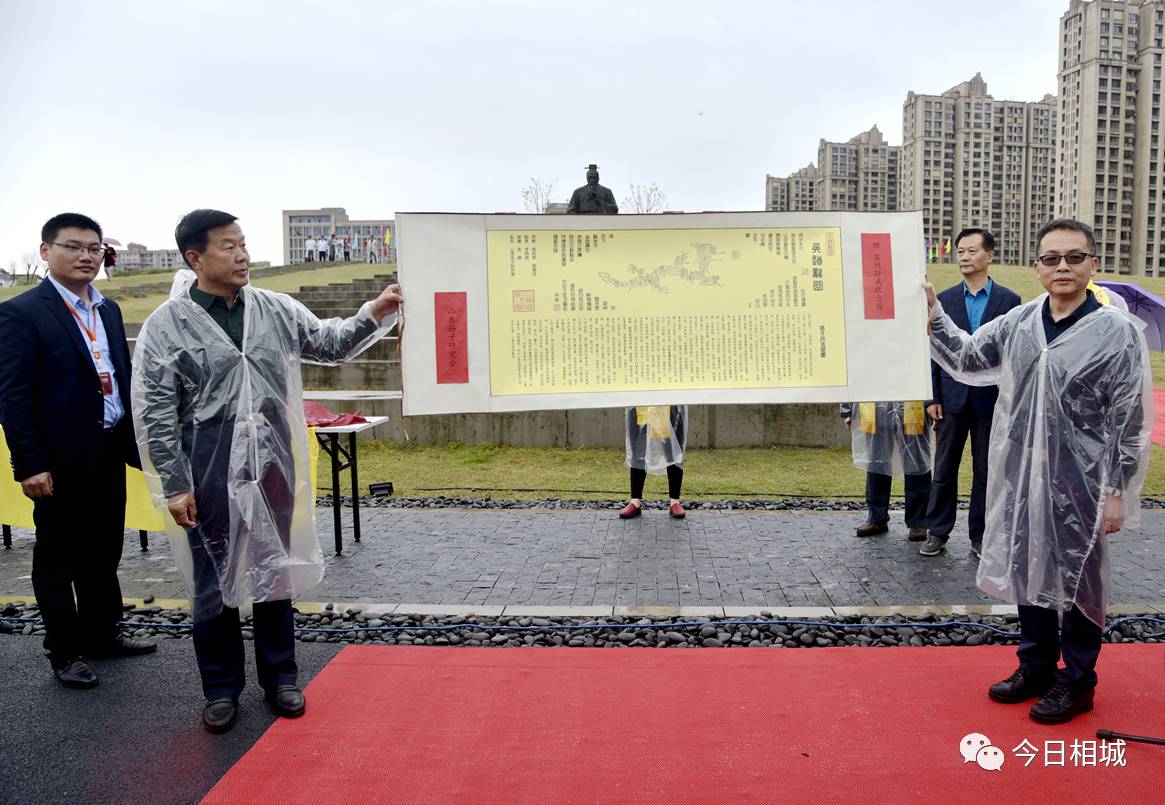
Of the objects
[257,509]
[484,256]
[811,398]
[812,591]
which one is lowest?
[812,591]

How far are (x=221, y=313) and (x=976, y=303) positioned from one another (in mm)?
3886

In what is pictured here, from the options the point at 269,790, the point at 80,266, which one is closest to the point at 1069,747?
the point at 269,790

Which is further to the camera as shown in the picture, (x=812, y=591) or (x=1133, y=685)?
(x=812, y=591)

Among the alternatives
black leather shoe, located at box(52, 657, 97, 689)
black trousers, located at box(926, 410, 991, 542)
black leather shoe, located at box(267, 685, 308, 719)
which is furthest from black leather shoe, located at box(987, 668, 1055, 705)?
black leather shoe, located at box(52, 657, 97, 689)

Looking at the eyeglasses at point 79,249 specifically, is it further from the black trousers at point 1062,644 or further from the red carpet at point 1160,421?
Answer: the red carpet at point 1160,421

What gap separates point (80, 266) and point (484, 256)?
164cm

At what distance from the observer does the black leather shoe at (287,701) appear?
8.77ft

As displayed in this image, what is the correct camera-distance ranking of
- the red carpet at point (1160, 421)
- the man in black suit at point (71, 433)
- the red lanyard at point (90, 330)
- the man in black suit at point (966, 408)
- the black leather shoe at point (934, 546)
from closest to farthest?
the man in black suit at point (71, 433)
the red lanyard at point (90, 330)
the man in black suit at point (966, 408)
the black leather shoe at point (934, 546)
the red carpet at point (1160, 421)

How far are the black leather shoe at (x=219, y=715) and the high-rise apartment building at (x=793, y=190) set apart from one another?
69001 mm

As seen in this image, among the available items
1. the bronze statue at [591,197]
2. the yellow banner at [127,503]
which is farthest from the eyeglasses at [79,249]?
the bronze statue at [591,197]

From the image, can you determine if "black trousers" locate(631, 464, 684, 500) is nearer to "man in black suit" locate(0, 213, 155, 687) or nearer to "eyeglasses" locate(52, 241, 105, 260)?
"man in black suit" locate(0, 213, 155, 687)

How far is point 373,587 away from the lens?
4.19 metres

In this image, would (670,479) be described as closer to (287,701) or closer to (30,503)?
(287,701)

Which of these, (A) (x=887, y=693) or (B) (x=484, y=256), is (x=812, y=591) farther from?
(B) (x=484, y=256)
